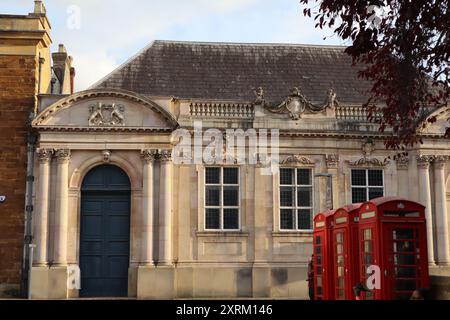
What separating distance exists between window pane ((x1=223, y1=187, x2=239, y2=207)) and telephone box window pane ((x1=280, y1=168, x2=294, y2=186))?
189 centimetres

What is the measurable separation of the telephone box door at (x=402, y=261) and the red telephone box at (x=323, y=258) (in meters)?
3.43

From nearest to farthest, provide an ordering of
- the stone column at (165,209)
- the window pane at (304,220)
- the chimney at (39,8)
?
the stone column at (165,209), the window pane at (304,220), the chimney at (39,8)

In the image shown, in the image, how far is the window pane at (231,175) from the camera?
28.0 m

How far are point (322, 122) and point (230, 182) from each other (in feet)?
14.7

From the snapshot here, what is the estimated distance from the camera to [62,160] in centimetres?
2677

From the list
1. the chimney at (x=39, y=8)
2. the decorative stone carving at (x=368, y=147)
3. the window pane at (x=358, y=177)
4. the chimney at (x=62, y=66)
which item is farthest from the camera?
the chimney at (x=62, y=66)

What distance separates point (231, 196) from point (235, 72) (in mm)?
6543

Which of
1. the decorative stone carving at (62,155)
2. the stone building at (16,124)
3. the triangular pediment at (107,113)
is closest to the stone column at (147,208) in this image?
the triangular pediment at (107,113)

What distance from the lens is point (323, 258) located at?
65.4ft

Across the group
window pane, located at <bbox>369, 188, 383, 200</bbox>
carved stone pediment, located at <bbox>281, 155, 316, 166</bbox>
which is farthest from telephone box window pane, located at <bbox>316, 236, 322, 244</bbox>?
window pane, located at <bbox>369, 188, 383, 200</bbox>

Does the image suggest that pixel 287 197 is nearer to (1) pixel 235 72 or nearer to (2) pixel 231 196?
(2) pixel 231 196

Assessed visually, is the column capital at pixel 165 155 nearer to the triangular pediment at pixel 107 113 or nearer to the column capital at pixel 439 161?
the triangular pediment at pixel 107 113

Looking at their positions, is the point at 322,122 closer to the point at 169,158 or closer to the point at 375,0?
the point at 169,158
